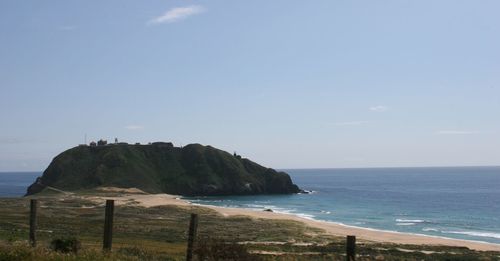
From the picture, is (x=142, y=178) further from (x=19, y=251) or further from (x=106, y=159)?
(x=19, y=251)

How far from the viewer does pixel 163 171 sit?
162m

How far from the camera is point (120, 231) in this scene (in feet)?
153

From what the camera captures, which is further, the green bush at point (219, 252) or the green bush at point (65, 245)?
the green bush at point (65, 245)

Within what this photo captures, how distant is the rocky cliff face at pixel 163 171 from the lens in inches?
5728

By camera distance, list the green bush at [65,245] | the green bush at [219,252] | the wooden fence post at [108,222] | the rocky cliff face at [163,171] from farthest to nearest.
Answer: the rocky cliff face at [163,171] < the green bush at [65,245] < the wooden fence post at [108,222] < the green bush at [219,252]

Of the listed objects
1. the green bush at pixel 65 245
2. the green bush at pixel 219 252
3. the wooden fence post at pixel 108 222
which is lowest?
the green bush at pixel 65 245

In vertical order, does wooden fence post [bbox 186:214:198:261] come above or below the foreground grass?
above

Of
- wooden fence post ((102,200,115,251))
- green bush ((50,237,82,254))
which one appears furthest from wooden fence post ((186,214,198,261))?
green bush ((50,237,82,254))

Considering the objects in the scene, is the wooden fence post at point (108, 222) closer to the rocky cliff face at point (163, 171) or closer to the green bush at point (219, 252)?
the green bush at point (219, 252)

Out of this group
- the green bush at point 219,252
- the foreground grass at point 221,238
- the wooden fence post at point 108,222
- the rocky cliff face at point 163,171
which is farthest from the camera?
the rocky cliff face at point 163,171

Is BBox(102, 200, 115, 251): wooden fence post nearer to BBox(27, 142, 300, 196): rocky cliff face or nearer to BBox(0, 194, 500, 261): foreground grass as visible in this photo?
BBox(0, 194, 500, 261): foreground grass

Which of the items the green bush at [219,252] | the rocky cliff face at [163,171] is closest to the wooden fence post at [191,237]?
the green bush at [219,252]

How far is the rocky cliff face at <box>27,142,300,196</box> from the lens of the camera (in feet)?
477

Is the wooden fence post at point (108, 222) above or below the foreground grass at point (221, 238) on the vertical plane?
above
